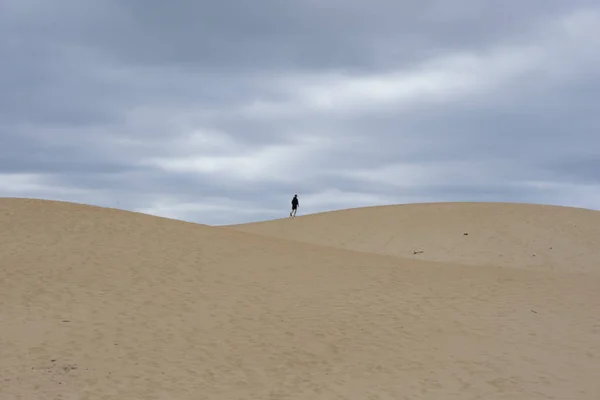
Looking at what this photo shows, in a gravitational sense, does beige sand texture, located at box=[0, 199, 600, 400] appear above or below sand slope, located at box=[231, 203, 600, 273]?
below

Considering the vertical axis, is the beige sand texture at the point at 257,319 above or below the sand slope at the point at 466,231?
below

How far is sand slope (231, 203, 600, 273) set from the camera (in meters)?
25.6

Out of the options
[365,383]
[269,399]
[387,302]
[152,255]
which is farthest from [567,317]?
[152,255]

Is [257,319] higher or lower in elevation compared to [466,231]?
lower

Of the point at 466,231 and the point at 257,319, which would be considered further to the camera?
the point at 466,231

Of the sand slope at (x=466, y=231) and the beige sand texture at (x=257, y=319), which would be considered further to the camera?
the sand slope at (x=466, y=231)

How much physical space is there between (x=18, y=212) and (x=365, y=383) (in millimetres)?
14448

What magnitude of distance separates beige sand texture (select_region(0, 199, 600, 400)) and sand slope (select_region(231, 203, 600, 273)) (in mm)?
7257

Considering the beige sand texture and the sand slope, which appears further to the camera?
the sand slope

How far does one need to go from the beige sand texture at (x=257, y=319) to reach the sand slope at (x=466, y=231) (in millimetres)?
7257

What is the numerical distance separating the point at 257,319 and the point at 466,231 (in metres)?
18.1

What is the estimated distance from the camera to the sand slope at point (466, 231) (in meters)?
25.6

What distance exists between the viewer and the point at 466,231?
2870cm

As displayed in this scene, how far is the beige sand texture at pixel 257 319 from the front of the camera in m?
9.73
